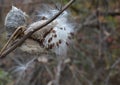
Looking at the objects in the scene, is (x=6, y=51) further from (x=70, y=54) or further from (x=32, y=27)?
(x=70, y=54)

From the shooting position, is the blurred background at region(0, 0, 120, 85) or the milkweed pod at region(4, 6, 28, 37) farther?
the blurred background at region(0, 0, 120, 85)

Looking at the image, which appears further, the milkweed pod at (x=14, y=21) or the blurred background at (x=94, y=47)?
the blurred background at (x=94, y=47)

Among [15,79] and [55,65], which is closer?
[15,79]

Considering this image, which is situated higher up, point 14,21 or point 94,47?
point 14,21

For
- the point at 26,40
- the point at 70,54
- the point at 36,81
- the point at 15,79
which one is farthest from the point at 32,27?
the point at 70,54

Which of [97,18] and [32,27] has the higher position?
[32,27]

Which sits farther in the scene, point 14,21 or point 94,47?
point 94,47

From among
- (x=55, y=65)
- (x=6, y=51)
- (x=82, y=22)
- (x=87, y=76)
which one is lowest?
(x=87, y=76)

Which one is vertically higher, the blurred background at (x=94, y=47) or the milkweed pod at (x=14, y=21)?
Result: the milkweed pod at (x=14, y=21)
